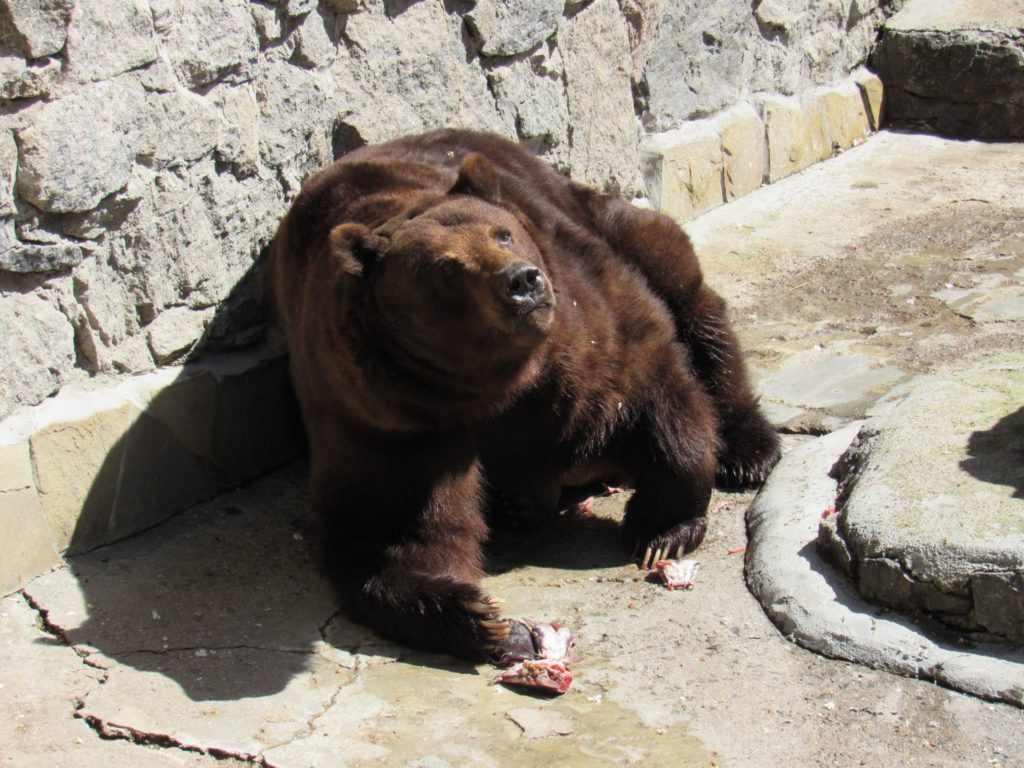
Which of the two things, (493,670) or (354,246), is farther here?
(354,246)

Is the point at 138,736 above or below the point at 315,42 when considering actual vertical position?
below

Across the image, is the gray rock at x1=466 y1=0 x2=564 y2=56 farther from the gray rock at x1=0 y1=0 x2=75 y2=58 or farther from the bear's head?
the gray rock at x1=0 y1=0 x2=75 y2=58

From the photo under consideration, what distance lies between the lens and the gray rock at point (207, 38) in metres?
4.68

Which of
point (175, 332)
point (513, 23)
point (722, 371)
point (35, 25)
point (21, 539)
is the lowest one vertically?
point (722, 371)

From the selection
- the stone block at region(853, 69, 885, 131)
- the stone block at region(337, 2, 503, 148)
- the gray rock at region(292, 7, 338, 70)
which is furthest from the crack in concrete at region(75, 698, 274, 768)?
the stone block at region(853, 69, 885, 131)

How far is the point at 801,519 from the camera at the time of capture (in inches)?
178

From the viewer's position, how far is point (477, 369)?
13.4 ft

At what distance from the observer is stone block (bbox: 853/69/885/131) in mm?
9469

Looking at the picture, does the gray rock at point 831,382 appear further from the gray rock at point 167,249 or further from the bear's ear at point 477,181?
the gray rock at point 167,249

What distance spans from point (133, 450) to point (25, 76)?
1377 mm

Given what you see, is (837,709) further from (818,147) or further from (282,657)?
(818,147)

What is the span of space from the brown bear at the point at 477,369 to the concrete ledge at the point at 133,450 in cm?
40

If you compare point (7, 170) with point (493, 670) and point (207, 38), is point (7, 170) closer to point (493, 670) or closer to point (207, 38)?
point (207, 38)

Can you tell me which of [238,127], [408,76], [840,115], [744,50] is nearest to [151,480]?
[238,127]
